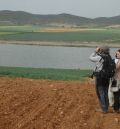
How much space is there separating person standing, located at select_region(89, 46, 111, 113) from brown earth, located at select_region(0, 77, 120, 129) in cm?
25

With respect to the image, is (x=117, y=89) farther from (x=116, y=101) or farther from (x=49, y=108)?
(x=49, y=108)

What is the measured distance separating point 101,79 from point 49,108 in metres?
1.33

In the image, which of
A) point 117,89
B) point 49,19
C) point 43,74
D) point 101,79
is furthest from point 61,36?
point 49,19

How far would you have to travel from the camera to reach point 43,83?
1489 cm

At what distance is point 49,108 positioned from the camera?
11.2 m

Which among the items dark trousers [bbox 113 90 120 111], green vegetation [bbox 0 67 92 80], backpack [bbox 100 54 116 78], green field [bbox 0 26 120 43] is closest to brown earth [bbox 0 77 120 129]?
dark trousers [bbox 113 90 120 111]

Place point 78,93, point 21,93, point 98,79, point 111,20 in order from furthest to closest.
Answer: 1. point 111,20
2. point 78,93
3. point 21,93
4. point 98,79

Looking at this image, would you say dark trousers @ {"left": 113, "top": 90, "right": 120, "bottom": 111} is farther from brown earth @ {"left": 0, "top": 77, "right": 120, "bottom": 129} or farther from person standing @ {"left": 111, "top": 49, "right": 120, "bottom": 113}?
brown earth @ {"left": 0, "top": 77, "right": 120, "bottom": 129}

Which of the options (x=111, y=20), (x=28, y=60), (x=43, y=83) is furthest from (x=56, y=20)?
(x=43, y=83)

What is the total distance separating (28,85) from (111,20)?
178098 millimetres

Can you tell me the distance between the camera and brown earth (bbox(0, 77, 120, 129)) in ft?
32.6

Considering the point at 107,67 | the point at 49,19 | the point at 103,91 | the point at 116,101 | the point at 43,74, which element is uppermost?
the point at 107,67

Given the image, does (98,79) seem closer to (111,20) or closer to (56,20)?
(56,20)

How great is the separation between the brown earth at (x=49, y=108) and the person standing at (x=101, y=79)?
0.25 meters
